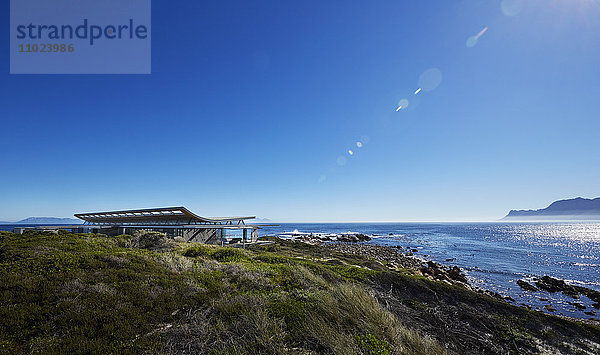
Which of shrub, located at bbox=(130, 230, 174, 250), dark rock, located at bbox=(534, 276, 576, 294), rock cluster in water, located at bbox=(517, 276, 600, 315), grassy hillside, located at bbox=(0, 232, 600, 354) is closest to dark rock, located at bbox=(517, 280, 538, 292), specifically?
rock cluster in water, located at bbox=(517, 276, 600, 315)

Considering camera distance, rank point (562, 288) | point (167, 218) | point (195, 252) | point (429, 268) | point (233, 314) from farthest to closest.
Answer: point (167, 218) → point (429, 268) → point (562, 288) → point (195, 252) → point (233, 314)

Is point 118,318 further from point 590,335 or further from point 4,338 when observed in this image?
point 590,335

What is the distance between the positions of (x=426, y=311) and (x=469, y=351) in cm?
190

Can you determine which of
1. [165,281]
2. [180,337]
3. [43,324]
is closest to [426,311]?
[180,337]

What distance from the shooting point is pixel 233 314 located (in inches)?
238

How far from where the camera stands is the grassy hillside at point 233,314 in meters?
4.87

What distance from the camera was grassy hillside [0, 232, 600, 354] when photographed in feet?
16.0

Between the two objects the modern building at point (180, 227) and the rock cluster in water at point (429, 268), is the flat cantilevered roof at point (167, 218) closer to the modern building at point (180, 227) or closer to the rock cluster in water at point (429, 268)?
the modern building at point (180, 227)

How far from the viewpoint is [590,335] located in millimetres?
8742

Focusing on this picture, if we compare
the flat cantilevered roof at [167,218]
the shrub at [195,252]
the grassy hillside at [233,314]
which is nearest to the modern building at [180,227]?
the flat cantilevered roof at [167,218]

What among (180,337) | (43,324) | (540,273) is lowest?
(540,273)

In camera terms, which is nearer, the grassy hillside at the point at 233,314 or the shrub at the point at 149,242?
the grassy hillside at the point at 233,314

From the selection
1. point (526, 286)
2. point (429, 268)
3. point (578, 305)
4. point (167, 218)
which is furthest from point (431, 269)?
point (167, 218)

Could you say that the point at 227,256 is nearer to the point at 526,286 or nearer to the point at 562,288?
the point at 526,286
